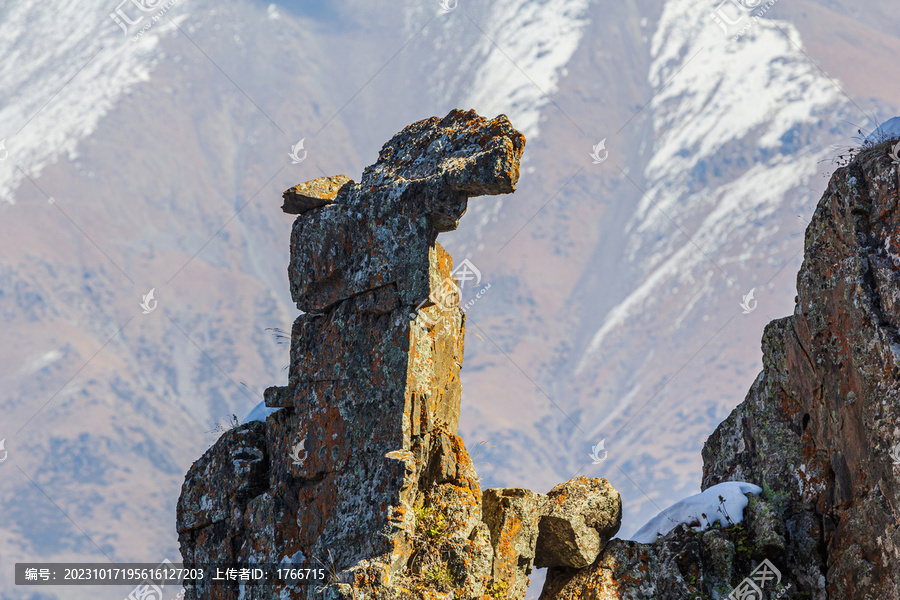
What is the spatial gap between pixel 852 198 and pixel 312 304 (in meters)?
8.62

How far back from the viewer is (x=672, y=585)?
16141 millimetres

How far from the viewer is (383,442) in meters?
15.7

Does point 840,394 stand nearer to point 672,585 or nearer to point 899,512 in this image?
point 899,512

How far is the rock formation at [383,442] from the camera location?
50.0 feet

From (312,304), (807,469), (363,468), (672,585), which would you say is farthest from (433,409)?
(807,469)

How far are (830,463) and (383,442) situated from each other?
271 inches
